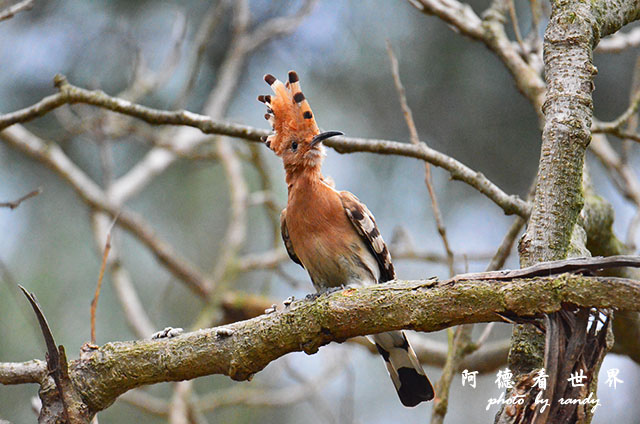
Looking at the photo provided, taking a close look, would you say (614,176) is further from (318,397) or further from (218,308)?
(218,308)

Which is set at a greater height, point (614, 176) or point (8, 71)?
point (8, 71)


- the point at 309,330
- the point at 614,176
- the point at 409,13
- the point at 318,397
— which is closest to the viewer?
the point at 309,330

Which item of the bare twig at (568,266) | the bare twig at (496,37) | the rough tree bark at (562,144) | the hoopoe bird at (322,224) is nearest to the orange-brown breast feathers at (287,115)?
the hoopoe bird at (322,224)

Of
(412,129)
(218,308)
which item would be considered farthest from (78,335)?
(412,129)

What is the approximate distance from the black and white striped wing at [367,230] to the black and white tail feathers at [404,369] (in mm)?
371

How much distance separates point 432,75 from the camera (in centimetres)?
922

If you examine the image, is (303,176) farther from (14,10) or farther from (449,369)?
(14,10)

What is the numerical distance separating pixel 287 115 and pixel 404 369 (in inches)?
63.5

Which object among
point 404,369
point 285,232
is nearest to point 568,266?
point 404,369

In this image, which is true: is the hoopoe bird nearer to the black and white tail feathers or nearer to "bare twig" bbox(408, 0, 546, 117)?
the black and white tail feathers

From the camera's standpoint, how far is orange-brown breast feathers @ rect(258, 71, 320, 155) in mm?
4031

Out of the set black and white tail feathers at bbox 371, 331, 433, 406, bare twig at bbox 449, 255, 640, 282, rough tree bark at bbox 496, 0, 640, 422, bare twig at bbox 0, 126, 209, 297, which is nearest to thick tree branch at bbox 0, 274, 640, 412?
bare twig at bbox 449, 255, 640, 282

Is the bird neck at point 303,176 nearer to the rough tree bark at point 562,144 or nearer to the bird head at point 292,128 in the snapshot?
the bird head at point 292,128

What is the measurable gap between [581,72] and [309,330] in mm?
1477
